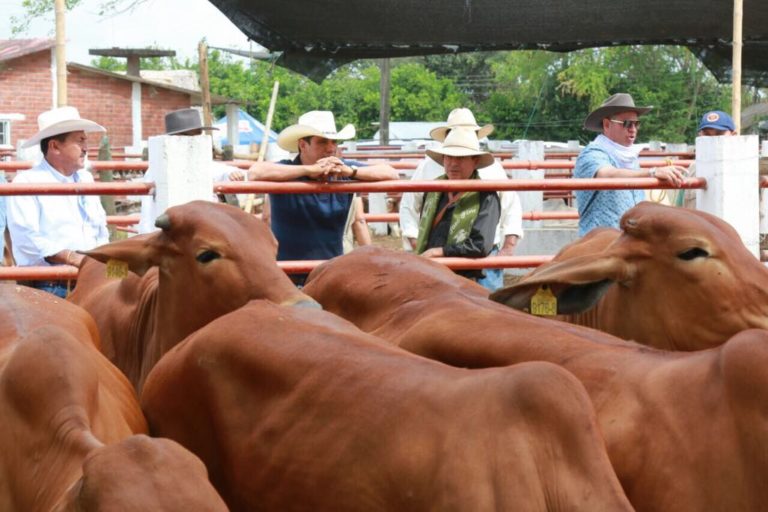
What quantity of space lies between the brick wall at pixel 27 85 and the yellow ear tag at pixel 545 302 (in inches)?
1326

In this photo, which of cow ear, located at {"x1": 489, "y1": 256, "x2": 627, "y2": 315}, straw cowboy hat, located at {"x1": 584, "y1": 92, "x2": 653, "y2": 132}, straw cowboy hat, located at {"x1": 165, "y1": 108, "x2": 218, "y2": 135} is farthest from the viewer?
straw cowboy hat, located at {"x1": 165, "y1": 108, "x2": 218, "y2": 135}

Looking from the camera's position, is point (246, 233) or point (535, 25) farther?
point (535, 25)

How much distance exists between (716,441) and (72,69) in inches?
1482

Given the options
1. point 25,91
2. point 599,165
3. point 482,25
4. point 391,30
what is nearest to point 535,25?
point 482,25

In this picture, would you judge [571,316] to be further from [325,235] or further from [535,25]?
[535,25]

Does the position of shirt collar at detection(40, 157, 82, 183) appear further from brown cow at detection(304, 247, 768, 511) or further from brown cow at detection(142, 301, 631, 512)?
brown cow at detection(304, 247, 768, 511)

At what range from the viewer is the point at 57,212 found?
638cm

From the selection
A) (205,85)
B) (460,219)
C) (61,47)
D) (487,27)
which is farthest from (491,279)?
(205,85)

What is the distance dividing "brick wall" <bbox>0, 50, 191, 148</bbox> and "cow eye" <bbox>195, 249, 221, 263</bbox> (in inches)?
1261

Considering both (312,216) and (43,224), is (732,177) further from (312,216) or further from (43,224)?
(43,224)

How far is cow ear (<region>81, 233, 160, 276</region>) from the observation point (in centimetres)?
494

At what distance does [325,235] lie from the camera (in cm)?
670

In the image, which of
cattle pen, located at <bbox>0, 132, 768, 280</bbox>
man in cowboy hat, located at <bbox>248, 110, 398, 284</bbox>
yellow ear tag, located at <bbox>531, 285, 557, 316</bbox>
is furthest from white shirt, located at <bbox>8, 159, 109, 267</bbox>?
yellow ear tag, located at <bbox>531, 285, 557, 316</bbox>

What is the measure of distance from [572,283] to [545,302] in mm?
123
